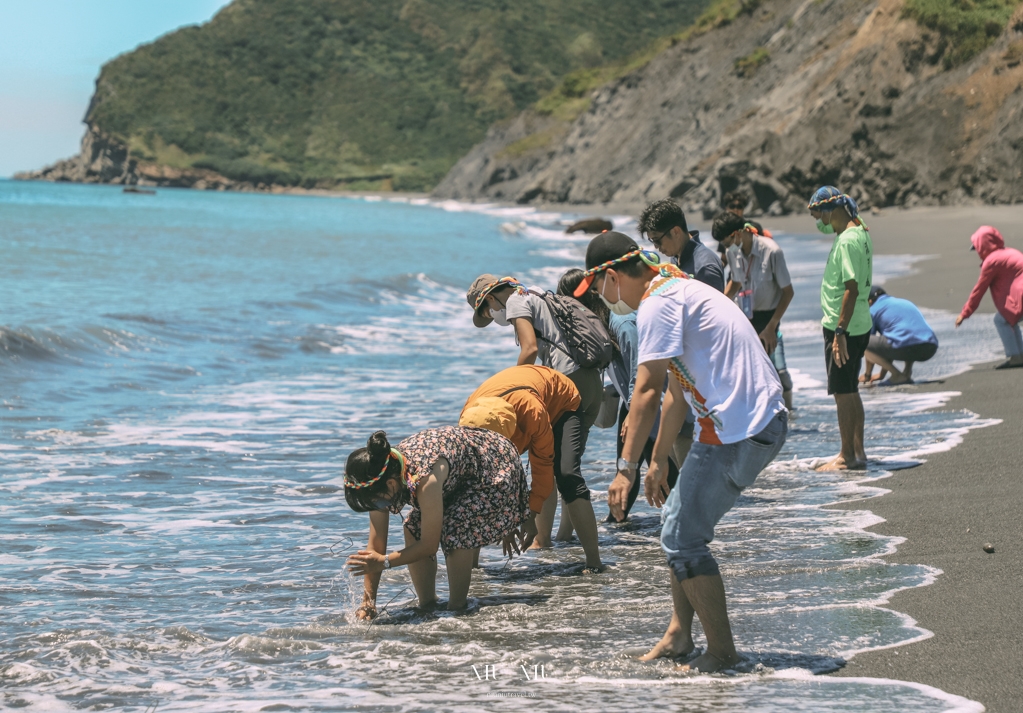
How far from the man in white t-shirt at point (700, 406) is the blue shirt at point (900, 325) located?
680cm

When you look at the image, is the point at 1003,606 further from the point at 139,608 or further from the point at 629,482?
the point at 139,608

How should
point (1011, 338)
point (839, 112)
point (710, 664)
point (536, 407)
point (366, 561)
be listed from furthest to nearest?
1. point (839, 112)
2. point (1011, 338)
3. point (536, 407)
4. point (366, 561)
5. point (710, 664)

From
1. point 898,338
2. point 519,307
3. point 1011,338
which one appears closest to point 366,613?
point 519,307

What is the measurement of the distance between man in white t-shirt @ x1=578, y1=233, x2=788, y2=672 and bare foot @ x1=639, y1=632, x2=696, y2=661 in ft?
0.47

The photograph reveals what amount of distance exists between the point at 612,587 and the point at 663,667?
49.3 inches

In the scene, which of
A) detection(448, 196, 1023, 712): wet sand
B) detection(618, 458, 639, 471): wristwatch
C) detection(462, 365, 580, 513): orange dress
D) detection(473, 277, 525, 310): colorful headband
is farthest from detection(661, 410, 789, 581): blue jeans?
detection(473, 277, 525, 310): colorful headband

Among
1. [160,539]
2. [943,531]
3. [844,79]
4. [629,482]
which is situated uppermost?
[844,79]

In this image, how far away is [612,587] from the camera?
5.41m

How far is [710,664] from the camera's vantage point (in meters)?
4.10

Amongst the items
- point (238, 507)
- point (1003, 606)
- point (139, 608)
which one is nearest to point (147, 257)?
point (238, 507)

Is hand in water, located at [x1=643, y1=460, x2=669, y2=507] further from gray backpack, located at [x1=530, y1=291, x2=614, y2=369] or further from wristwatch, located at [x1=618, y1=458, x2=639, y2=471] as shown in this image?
gray backpack, located at [x1=530, y1=291, x2=614, y2=369]

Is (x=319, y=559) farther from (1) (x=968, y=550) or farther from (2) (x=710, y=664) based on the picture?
(1) (x=968, y=550)

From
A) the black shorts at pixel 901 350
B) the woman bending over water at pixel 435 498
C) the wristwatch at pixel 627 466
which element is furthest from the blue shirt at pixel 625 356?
the black shorts at pixel 901 350

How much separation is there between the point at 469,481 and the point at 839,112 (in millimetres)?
34834
